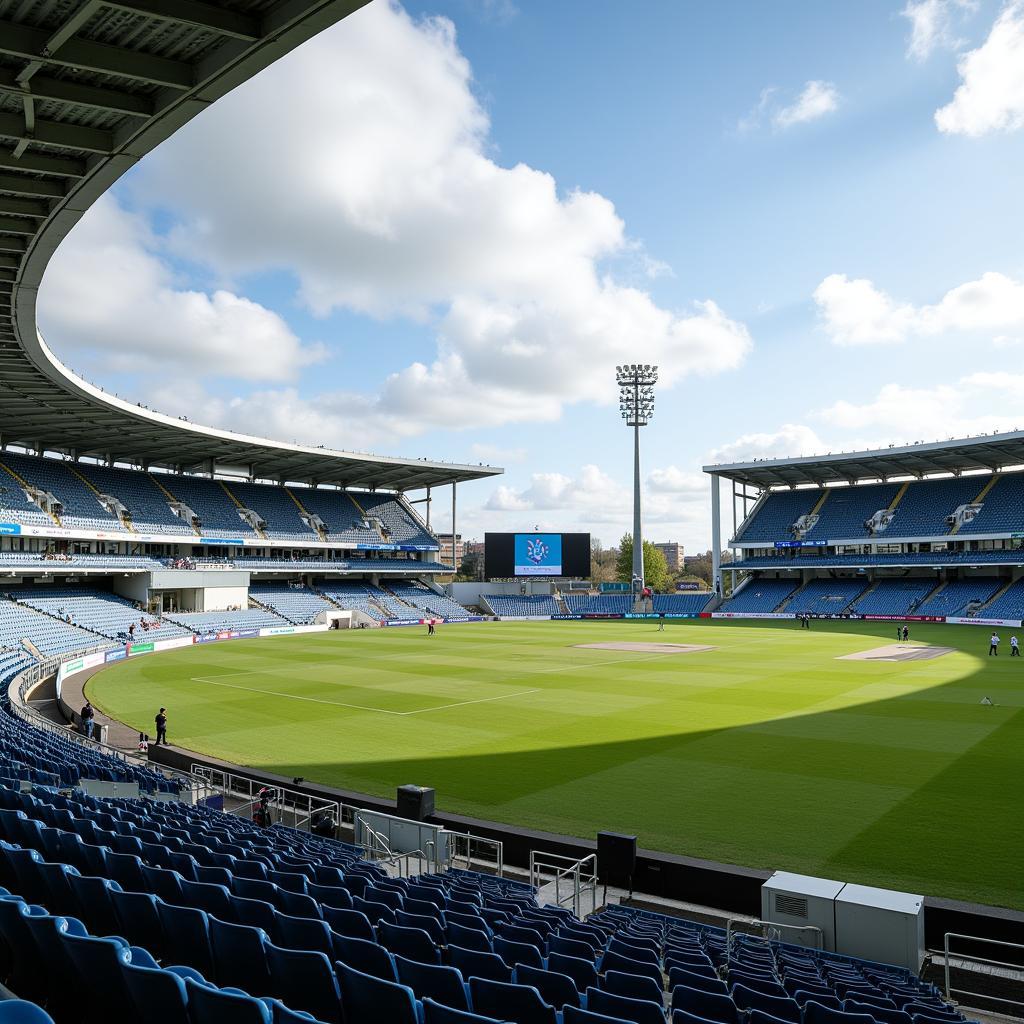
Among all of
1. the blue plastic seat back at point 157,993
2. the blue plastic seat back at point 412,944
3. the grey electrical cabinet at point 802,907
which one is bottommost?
the grey electrical cabinet at point 802,907

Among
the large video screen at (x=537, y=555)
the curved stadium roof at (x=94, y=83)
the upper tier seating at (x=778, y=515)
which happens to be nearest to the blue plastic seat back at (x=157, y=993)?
the curved stadium roof at (x=94, y=83)

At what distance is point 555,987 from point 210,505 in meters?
73.7

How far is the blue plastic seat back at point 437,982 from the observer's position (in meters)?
5.33

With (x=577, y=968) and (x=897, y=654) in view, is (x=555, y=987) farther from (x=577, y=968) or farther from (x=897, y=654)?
(x=897, y=654)

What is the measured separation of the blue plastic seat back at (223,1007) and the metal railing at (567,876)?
8498 mm

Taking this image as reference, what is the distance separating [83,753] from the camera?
1903 cm

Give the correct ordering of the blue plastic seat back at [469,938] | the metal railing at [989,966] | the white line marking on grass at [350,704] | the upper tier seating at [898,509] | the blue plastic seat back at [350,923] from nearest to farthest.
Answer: the blue plastic seat back at [350,923] < the blue plastic seat back at [469,938] < the metal railing at [989,966] < the white line marking on grass at [350,704] < the upper tier seating at [898,509]

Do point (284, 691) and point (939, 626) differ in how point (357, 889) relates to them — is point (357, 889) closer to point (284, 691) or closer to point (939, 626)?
point (284, 691)

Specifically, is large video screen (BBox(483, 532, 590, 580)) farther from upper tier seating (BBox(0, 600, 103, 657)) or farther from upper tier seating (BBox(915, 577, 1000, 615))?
upper tier seating (BBox(0, 600, 103, 657))

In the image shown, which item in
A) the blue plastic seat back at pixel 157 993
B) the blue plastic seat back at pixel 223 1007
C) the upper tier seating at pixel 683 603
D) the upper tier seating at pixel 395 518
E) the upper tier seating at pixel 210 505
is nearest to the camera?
the blue plastic seat back at pixel 223 1007

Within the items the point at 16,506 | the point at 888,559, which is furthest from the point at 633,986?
the point at 888,559

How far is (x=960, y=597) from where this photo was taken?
70.9 m

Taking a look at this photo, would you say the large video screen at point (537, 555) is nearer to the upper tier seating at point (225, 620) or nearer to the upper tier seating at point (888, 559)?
the upper tier seating at point (888, 559)

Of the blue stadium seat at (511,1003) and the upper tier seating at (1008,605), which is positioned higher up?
the blue stadium seat at (511,1003)
